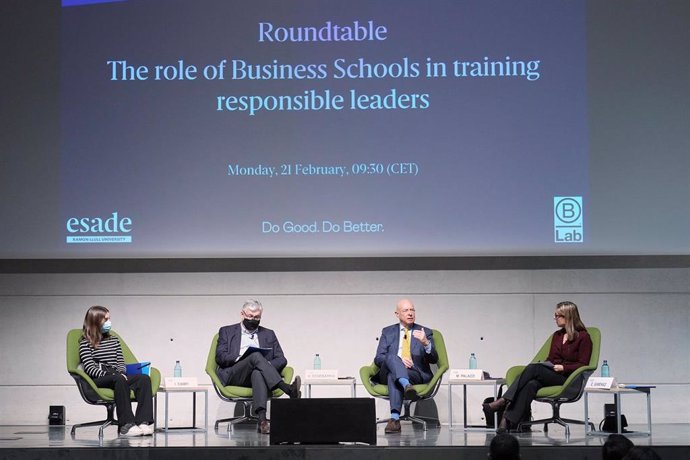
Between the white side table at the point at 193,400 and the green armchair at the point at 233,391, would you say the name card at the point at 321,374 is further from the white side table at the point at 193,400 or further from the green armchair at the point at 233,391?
the white side table at the point at 193,400

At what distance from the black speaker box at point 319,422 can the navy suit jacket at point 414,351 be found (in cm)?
162

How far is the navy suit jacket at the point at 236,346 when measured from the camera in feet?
25.2

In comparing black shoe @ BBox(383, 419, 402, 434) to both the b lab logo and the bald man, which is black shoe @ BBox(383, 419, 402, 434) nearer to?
the bald man

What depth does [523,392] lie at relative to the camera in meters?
7.07

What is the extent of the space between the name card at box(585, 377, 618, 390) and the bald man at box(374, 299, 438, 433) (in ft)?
4.01

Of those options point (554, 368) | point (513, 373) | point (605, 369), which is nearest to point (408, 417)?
point (513, 373)

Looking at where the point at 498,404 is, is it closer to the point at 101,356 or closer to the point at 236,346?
the point at 236,346

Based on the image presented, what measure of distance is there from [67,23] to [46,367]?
2809 mm

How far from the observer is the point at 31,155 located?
8.33 metres

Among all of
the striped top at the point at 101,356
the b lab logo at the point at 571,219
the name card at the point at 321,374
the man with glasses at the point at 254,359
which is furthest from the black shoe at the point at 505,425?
the striped top at the point at 101,356

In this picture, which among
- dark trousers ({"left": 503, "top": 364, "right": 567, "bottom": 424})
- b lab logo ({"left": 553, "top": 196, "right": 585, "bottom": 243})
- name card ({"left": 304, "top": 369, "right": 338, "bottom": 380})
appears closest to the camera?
dark trousers ({"left": 503, "top": 364, "right": 567, "bottom": 424})

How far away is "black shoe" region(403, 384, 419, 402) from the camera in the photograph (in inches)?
291

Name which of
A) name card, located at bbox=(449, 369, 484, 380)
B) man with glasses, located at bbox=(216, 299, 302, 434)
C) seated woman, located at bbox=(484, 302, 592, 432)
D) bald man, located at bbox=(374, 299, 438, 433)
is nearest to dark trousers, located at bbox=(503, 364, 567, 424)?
seated woman, located at bbox=(484, 302, 592, 432)

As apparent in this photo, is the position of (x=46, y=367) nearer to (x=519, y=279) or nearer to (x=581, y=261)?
(x=519, y=279)
